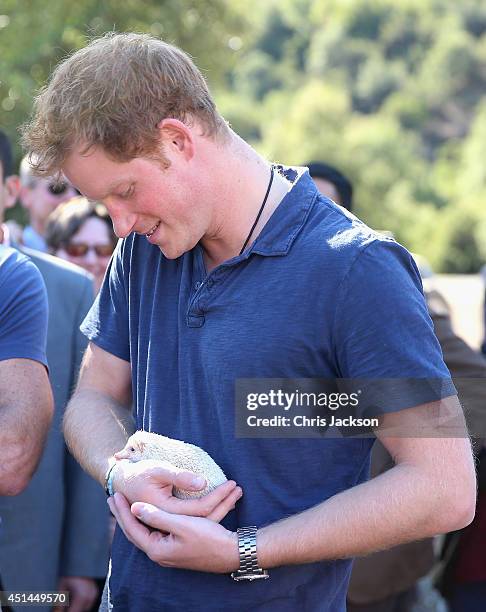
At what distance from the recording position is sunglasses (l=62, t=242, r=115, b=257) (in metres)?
4.65

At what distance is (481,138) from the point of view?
5747cm

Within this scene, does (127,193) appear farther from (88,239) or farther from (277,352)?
(88,239)

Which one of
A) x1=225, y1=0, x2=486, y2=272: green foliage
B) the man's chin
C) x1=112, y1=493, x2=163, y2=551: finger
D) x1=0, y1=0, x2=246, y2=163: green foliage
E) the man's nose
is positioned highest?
the man's nose

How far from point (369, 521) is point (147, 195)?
2.63 ft

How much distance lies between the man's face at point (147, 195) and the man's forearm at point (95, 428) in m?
0.46

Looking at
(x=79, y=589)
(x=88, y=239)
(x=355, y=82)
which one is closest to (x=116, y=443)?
(x=79, y=589)

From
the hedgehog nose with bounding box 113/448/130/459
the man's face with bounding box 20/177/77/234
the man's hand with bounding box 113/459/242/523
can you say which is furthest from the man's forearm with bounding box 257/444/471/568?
the man's face with bounding box 20/177/77/234

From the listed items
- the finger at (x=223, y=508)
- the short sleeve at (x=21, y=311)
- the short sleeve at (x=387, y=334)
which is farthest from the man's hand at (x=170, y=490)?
the short sleeve at (x=21, y=311)

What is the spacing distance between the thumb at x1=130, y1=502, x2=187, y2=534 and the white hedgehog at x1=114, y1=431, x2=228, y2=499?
69mm

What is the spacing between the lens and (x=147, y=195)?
2.09m

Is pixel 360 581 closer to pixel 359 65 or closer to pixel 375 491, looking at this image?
pixel 375 491

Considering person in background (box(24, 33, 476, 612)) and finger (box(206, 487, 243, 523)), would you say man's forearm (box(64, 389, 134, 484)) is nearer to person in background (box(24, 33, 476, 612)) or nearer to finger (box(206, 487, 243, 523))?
person in background (box(24, 33, 476, 612))

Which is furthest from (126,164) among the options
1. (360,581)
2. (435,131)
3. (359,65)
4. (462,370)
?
(359,65)

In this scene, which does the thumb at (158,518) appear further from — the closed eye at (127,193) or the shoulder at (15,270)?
the shoulder at (15,270)
